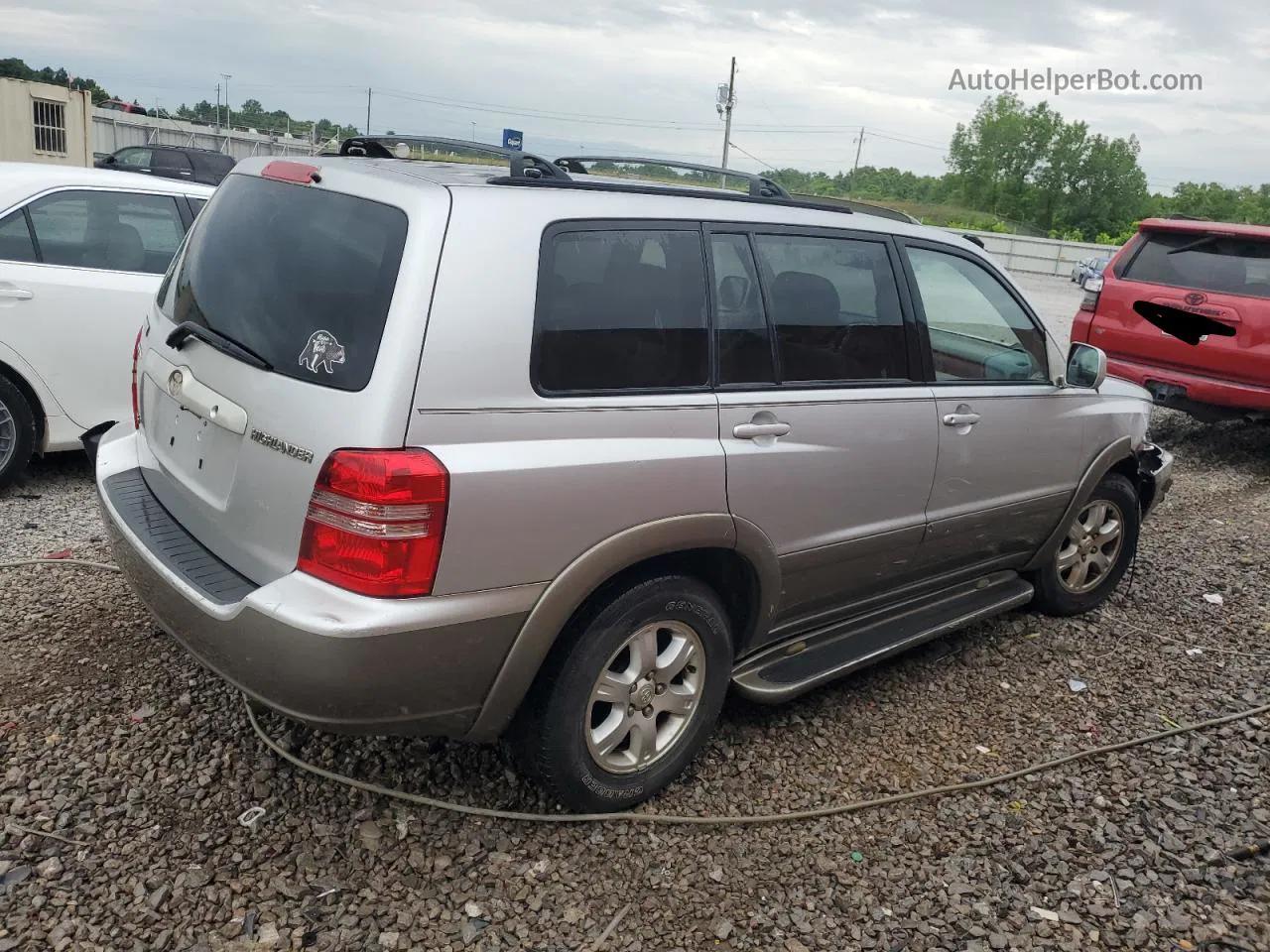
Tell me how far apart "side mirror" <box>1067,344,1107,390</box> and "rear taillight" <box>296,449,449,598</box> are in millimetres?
3047

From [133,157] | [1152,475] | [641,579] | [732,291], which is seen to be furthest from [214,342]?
[133,157]

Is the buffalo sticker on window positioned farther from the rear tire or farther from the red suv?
the red suv

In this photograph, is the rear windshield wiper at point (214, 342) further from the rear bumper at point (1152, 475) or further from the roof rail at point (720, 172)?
the rear bumper at point (1152, 475)

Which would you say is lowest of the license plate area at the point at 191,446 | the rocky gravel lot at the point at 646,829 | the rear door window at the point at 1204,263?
the rocky gravel lot at the point at 646,829

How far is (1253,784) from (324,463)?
3.26 m

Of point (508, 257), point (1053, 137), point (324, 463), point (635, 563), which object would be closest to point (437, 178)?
point (508, 257)

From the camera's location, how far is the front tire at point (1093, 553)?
15.7 feet

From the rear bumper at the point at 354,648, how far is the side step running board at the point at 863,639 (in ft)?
3.44

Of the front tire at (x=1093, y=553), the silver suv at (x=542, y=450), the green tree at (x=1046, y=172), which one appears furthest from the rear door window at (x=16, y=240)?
the green tree at (x=1046, y=172)

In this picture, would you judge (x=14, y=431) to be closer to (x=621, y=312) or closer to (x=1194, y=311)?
(x=621, y=312)

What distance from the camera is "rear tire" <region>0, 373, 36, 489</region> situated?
527 cm

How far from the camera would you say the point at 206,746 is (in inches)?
130

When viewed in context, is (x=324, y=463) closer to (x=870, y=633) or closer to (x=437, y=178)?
(x=437, y=178)

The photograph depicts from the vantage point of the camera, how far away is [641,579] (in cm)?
299
